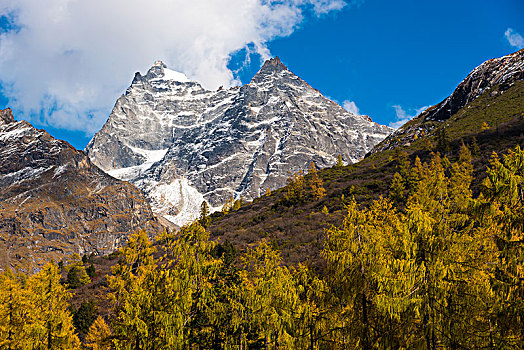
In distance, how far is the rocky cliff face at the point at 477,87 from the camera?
354 ft

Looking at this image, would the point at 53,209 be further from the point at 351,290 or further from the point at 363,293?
the point at 363,293

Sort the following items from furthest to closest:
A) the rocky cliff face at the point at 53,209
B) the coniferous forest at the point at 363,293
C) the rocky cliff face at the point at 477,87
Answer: the rocky cliff face at the point at 53,209, the rocky cliff face at the point at 477,87, the coniferous forest at the point at 363,293

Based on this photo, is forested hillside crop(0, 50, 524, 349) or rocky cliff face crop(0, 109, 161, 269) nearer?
forested hillside crop(0, 50, 524, 349)

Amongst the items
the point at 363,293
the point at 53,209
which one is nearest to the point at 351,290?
the point at 363,293

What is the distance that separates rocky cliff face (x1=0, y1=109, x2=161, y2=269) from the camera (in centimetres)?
14175

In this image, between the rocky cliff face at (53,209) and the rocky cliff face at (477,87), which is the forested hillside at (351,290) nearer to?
the rocky cliff face at (477,87)

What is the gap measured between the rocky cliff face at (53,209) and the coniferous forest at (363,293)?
459 feet

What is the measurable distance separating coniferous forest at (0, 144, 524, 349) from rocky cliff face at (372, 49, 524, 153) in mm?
114803

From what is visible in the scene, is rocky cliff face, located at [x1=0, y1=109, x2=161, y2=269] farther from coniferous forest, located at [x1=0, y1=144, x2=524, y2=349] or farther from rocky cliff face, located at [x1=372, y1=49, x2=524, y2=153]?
rocky cliff face, located at [x1=372, y1=49, x2=524, y2=153]

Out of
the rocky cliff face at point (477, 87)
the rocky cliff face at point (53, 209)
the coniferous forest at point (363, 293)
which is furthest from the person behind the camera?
the rocky cliff face at point (53, 209)

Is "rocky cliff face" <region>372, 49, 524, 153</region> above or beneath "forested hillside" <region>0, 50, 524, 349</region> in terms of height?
above

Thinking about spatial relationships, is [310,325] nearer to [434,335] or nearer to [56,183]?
[434,335]

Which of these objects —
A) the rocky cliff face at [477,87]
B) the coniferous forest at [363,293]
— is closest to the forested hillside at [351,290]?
the coniferous forest at [363,293]

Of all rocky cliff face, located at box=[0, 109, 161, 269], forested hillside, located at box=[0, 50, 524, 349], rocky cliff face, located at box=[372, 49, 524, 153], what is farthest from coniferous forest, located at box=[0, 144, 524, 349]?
rocky cliff face, located at box=[0, 109, 161, 269]
